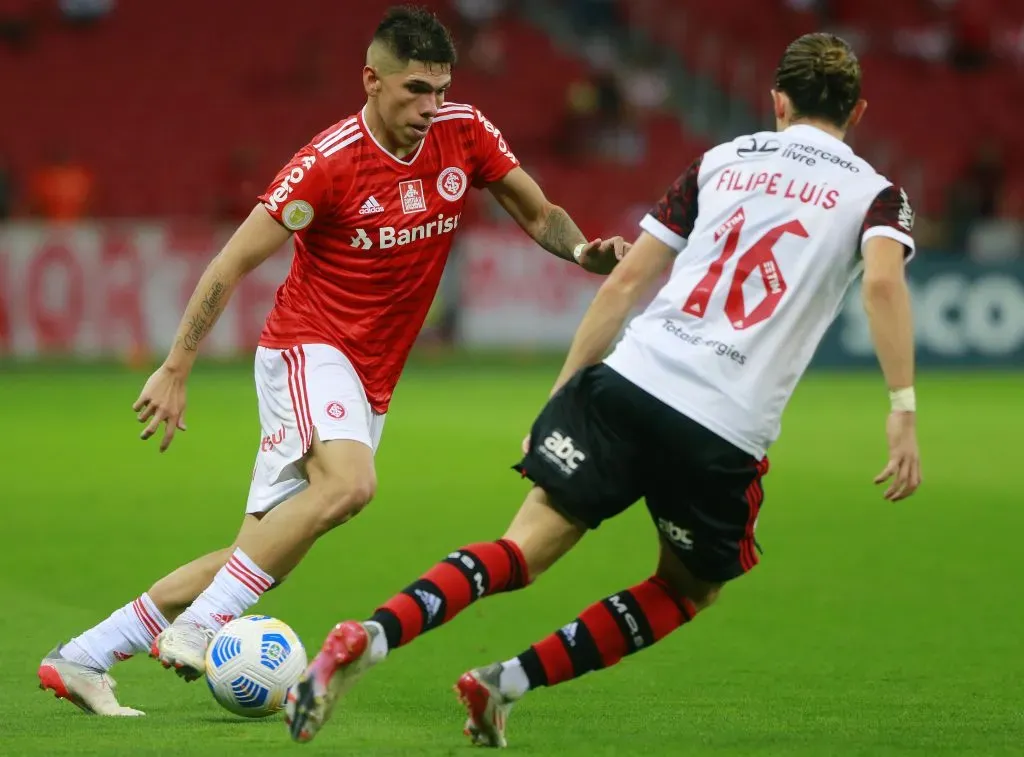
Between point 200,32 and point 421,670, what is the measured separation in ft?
70.0

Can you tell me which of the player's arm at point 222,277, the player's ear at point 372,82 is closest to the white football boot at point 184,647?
the player's arm at point 222,277

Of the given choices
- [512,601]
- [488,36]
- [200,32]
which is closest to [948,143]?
[488,36]

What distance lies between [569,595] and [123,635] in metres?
2.70

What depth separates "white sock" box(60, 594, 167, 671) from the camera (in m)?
5.61

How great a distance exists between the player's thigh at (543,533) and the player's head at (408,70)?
1493 millimetres

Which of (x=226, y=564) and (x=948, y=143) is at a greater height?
(x=948, y=143)

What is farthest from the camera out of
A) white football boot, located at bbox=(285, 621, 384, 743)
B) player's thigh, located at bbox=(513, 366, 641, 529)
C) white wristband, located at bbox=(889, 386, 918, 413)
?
player's thigh, located at bbox=(513, 366, 641, 529)

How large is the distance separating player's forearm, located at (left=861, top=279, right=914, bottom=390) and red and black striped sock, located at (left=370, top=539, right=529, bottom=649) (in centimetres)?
112

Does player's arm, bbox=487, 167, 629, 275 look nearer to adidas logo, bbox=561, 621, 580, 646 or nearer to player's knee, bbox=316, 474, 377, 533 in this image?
player's knee, bbox=316, 474, 377, 533

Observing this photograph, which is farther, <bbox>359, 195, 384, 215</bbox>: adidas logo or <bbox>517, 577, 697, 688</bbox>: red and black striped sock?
<bbox>359, 195, 384, 215</bbox>: adidas logo

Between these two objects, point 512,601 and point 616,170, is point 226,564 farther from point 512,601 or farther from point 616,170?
point 616,170

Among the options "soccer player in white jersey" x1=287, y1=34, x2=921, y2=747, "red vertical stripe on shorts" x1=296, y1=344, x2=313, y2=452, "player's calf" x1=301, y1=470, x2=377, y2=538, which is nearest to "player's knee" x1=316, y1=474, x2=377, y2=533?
"player's calf" x1=301, y1=470, x2=377, y2=538

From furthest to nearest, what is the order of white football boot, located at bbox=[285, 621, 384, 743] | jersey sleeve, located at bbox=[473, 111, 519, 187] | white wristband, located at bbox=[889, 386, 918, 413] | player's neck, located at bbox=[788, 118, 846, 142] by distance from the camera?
1. jersey sleeve, located at bbox=[473, 111, 519, 187]
2. player's neck, located at bbox=[788, 118, 846, 142]
3. white wristband, located at bbox=[889, 386, 918, 413]
4. white football boot, located at bbox=[285, 621, 384, 743]

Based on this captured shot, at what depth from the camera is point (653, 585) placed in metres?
5.06
